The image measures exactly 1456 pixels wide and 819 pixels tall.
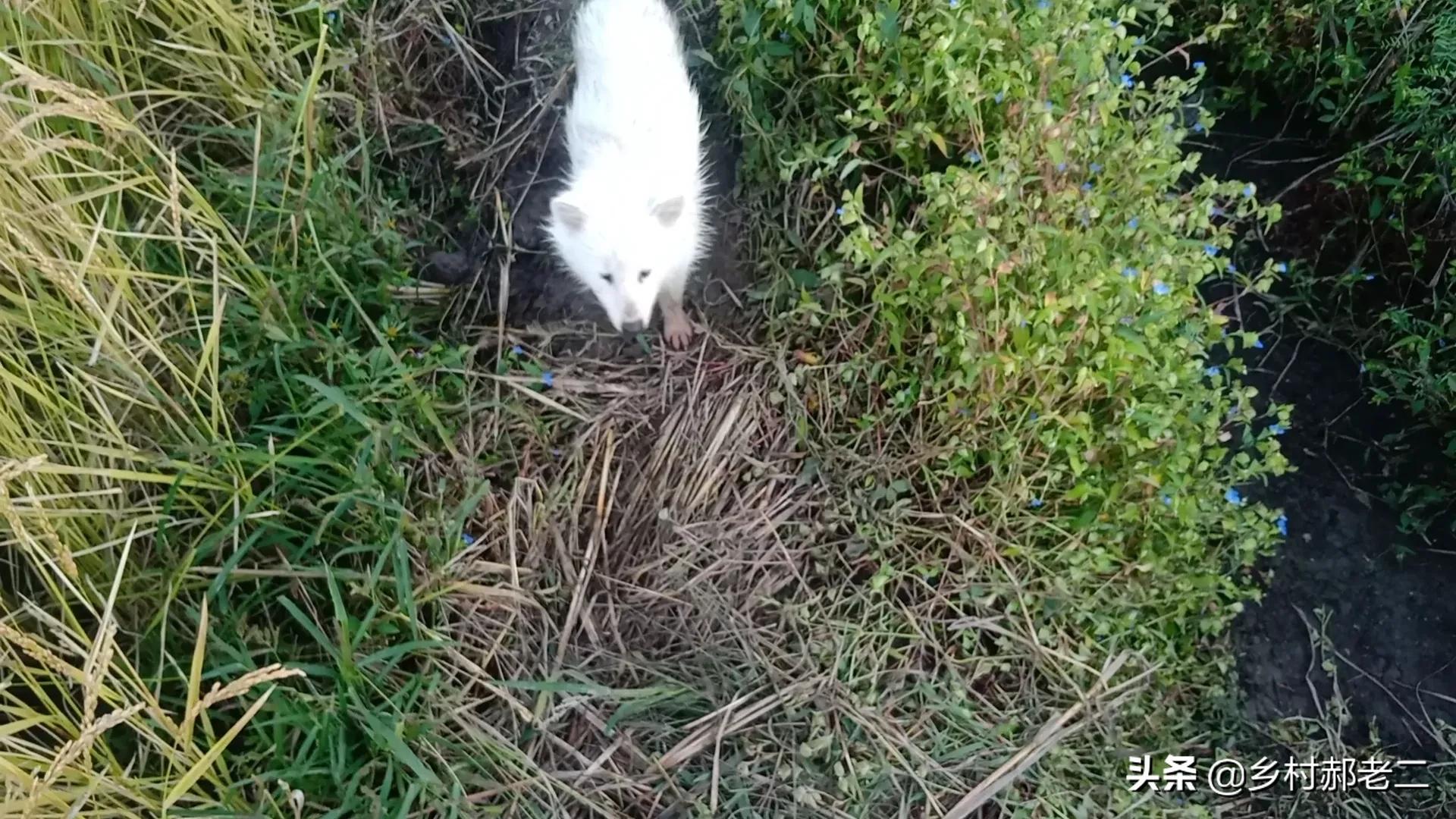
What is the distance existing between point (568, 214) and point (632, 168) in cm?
26

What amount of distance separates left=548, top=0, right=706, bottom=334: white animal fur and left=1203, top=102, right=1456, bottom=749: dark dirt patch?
1.84 m

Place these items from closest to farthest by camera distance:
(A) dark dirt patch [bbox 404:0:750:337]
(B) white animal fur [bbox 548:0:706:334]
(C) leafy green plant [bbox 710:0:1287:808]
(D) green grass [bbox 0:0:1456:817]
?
(D) green grass [bbox 0:0:1456:817] → (C) leafy green plant [bbox 710:0:1287:808] → (B) white animal fur [bbox 548:0:706:334] → (A) dark dirt patch [bbox 404:0:750:337]

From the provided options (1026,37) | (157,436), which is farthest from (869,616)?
(157,436)

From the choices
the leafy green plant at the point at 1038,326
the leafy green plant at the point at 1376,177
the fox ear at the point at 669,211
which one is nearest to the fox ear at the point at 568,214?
the fox ear at the point at 669,211

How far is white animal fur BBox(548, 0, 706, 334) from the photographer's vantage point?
264 centimetres

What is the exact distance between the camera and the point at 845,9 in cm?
256

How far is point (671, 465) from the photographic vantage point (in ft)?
8.91

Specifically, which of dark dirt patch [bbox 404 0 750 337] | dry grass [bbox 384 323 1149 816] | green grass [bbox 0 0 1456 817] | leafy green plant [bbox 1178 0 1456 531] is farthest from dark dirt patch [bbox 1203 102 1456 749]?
dark dirt patch [bbox 404 0 750 337]

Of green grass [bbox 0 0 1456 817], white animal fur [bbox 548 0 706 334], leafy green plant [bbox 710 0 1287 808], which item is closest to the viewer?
green grass [bbox 0 0 1456 817]

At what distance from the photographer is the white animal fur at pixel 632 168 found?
2.64 meters

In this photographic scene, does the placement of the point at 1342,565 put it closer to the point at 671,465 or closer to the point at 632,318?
the point at 671,465

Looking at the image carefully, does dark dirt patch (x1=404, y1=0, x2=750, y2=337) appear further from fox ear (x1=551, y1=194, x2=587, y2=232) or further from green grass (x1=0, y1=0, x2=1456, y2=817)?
fox ear (x1=551, y1=194, x2=587, y2=232)

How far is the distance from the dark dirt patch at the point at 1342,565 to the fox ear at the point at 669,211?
1.85 m

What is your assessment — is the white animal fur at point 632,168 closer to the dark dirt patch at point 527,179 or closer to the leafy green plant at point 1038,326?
the dark dirt patch at point 527,179
